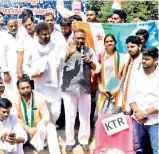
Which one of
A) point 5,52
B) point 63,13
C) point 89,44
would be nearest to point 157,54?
point 89,44

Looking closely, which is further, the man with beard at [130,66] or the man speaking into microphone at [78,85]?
the man speaking into microphone at [78,85]

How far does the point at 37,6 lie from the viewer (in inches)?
365

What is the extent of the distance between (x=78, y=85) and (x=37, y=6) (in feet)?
14.2

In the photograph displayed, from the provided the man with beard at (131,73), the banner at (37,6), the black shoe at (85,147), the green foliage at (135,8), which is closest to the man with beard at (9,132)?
the black shoe at (85,147)

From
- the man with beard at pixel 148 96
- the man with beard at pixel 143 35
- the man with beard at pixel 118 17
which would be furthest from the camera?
the man with beard at pixel 118 17

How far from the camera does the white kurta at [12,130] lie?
4.89m

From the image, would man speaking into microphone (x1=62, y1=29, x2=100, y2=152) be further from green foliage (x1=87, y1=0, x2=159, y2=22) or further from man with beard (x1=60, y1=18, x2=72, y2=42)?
green foliage (x1=87, y1=0, x2=159, y2=22)

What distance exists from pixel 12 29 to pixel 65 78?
1206 millimetres

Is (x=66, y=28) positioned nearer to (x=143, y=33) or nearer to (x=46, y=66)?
(x=46, y=66)

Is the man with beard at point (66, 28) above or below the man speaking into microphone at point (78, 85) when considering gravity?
above

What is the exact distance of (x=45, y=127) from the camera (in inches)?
205

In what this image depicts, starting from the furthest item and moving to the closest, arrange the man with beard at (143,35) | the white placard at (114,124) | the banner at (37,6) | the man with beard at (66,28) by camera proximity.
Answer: the banner at (37,6) → the man with beard at (66,28) → the man with beard at (143,35) → the white placard at (114,124)

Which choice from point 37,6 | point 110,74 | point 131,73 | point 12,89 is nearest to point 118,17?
point 110,74

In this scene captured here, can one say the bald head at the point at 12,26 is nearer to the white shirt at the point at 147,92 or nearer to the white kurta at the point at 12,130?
the white kurta at the point at 12,130
